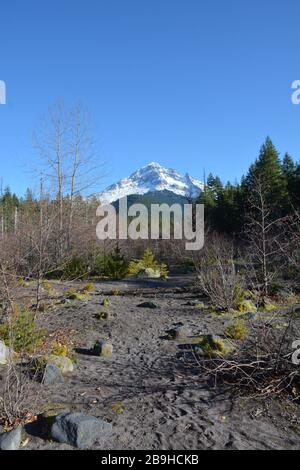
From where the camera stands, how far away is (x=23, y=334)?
23.7ft

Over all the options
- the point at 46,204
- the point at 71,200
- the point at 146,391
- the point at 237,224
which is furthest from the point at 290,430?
the point at 237,224

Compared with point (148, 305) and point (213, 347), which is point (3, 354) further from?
point (148, 305)

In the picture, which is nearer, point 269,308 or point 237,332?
point 237,332

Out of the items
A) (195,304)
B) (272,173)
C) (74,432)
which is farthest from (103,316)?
(272,173)

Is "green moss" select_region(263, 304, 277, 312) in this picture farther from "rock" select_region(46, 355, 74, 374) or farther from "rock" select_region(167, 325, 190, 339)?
"rock" select_region(46, 355, 74, 374)

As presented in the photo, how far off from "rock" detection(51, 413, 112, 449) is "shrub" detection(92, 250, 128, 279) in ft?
56.5

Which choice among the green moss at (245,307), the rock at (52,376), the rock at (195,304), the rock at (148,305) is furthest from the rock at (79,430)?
the rock at (195,304)

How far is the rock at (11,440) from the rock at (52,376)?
160 centimetres

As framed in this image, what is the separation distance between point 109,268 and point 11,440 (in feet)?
58.9

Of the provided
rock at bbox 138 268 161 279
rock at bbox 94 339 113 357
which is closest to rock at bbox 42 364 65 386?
rock at bbox 94 339 113 357

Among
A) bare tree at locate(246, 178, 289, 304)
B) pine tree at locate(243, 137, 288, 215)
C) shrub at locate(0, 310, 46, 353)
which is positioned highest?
pine tree at locate(243, 137, 288, 215)

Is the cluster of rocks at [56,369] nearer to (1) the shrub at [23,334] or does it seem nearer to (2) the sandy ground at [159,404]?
(2) the sandy ground at [159,404]

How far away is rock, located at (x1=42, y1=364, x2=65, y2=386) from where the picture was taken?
19.1ft

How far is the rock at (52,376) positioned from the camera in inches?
229
